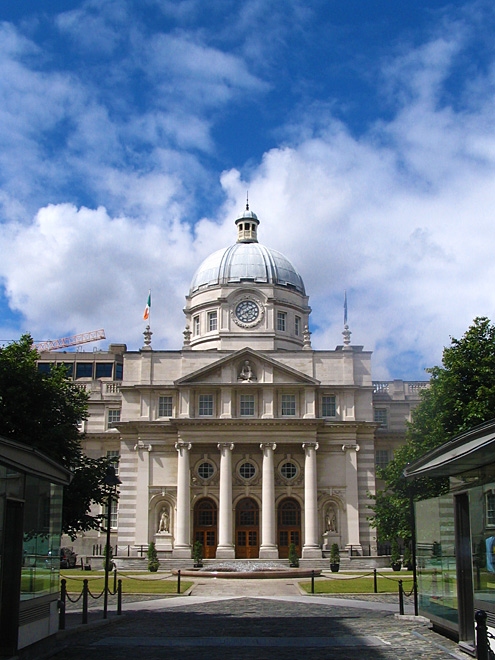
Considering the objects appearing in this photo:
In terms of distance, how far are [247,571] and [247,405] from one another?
1420cm

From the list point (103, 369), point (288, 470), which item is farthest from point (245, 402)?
point (103, 369)

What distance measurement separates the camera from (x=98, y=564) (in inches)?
2346

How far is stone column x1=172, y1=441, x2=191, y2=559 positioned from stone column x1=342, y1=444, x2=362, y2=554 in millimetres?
12279

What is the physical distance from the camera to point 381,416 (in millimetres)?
68375

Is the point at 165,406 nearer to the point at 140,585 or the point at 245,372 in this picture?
the point at 245,372

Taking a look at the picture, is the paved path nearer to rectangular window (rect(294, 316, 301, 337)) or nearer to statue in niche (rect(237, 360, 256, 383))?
statue in niche (rect(237, 360, 256, 383))

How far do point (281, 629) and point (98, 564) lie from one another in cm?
3972

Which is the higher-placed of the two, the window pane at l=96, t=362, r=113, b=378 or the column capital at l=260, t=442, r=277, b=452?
the window pane at l=96, t=362, r=113, b=378

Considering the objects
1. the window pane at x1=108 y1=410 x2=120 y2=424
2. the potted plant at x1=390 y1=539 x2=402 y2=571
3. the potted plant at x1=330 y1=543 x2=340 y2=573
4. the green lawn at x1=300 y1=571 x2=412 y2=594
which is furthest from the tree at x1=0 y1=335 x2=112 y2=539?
the window pane at x1=108 y1=410 x2=120 y2=424

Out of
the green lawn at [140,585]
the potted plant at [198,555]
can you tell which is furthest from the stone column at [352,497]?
the green lawn at [140,585]

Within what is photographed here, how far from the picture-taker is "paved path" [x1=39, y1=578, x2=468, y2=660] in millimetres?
18141

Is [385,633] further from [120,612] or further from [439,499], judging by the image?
[120,612]

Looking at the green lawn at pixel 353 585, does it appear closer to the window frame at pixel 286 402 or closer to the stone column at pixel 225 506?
the stone column at pixel 225 506

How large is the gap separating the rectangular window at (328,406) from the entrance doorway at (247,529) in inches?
362
